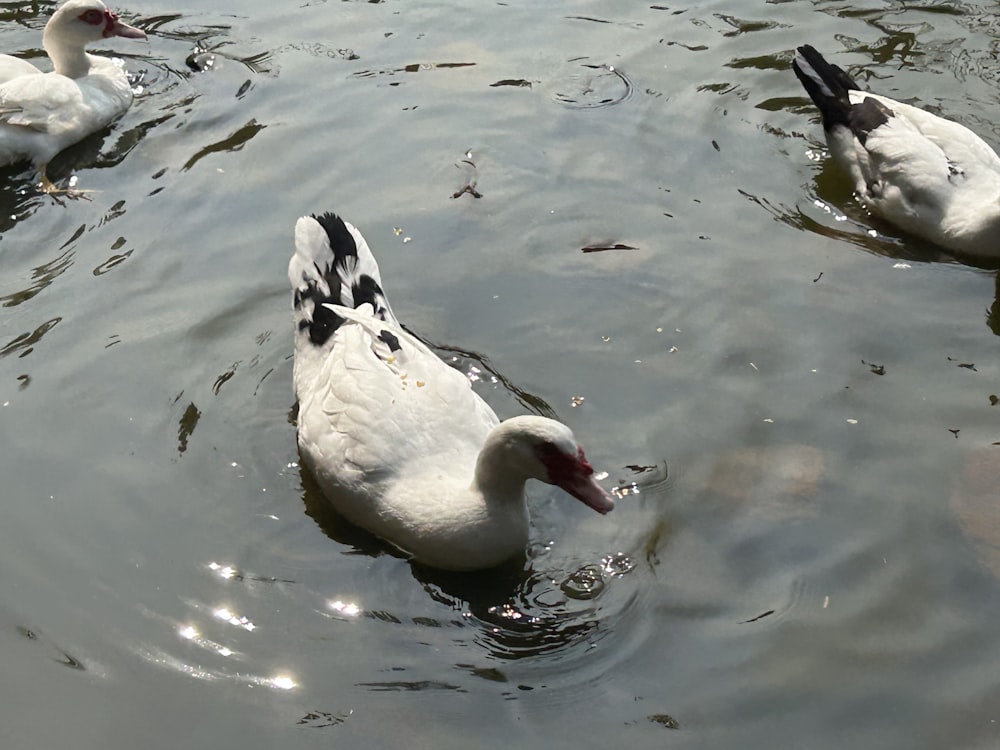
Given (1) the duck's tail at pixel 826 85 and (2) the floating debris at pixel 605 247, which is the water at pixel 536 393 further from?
(1) the duck's tail at pixel 826 85

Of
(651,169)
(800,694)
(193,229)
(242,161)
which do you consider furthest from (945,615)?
(242,161)

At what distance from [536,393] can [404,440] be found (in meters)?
1.03

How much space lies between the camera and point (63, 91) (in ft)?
24.7

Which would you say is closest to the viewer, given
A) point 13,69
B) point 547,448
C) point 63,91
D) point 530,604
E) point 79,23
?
point 547,448

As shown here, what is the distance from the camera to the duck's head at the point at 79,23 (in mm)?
7949

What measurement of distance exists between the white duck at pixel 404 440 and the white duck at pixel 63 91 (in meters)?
2.75

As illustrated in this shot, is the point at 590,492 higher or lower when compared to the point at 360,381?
lower

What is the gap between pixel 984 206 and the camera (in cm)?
639

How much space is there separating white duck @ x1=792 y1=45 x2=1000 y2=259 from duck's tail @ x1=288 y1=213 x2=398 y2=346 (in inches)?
122

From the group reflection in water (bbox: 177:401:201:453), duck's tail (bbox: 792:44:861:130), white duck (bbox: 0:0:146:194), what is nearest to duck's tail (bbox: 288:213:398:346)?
reflection in water (bbox: 177:401:201:453)

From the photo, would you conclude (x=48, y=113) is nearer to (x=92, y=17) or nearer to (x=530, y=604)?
(x=92, y=17)

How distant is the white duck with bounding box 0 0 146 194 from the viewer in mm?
7312

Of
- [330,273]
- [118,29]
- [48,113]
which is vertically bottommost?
[330,273]

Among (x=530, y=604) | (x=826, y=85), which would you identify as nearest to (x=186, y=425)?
(x=530, y=604)
